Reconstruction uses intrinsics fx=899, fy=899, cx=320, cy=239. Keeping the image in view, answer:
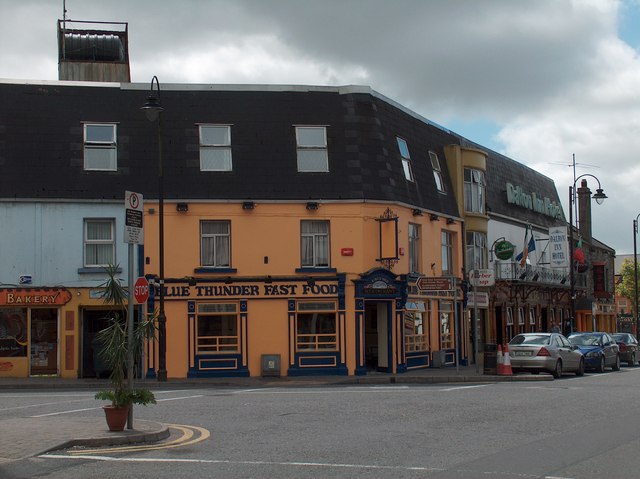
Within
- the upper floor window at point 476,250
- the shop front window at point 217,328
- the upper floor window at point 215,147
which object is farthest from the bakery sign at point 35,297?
the upper floor window at point 476,250

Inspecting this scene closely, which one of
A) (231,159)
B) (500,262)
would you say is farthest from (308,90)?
(500,262)

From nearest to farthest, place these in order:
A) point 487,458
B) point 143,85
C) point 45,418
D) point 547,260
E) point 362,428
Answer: point 487,458, point 362,428, point 45,418, point 143,85, point 547,260

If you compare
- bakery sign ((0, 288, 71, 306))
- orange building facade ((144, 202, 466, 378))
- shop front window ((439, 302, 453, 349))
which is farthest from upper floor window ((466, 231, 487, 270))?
bakery sign ((0, 288, 71, 306))

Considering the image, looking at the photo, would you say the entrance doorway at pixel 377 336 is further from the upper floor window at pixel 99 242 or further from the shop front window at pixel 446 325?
the upper floor window at pixel 99 242

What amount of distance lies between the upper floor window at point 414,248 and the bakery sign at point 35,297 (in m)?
11.6

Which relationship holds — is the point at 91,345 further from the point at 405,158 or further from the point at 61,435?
the point at 61,435

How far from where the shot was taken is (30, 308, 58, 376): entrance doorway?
91.2 ft

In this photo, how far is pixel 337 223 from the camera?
29234 mm

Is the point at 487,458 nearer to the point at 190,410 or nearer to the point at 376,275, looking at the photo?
the point at 190,410

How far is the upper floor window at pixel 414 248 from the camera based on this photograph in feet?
103

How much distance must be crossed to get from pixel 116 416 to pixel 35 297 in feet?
50.8

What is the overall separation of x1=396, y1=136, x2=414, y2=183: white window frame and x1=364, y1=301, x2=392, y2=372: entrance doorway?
4816 millimetres

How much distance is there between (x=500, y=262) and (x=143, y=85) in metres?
17.9

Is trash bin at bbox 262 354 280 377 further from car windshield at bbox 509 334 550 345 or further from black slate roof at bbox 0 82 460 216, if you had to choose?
car windshield at bbox 509 334 550 345
